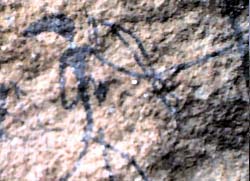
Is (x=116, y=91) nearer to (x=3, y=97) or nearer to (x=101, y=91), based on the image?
(x=101, y=91)

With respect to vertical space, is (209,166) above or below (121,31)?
below

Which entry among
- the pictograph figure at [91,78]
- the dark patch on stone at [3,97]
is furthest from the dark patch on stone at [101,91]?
the dark patch on stone at [3,97]

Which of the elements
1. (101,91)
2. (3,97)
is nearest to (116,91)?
(101,91)

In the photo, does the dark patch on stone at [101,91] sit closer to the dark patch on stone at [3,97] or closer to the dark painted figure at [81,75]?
the dark painted figure at [81,75]

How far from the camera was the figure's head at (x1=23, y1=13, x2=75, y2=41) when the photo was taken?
84cm

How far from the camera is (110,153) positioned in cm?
83

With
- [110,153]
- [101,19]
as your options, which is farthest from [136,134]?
[101,19]

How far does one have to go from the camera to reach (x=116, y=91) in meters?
0.83

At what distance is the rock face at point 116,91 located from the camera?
829 millimetres

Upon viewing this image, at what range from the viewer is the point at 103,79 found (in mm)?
831

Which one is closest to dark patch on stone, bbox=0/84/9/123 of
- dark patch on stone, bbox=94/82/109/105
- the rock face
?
the rock face

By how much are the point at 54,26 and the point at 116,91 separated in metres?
0.11

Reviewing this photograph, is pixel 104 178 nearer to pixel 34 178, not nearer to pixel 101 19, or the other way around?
pixel 34 178

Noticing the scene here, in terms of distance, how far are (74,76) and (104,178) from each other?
126 mm
